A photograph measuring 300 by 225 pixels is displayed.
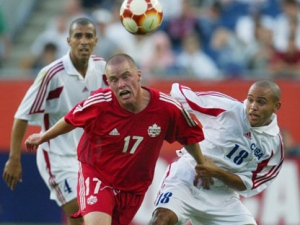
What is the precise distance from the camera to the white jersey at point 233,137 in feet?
30.0

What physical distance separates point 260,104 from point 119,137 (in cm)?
143

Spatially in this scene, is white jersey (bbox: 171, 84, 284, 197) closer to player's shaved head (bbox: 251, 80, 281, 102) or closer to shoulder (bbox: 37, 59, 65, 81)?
player's shaved head (bbox: 251, 80, 281, 102)

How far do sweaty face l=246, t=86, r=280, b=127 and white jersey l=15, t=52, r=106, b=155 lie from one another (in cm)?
179

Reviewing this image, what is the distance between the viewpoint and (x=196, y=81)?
14875 mm

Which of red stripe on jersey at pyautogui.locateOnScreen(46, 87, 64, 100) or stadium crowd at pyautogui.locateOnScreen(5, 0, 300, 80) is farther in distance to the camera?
stadium crowd at pyautogui.locateOnScreen(5, 0, 300, 80)

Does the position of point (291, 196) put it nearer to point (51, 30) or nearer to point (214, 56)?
point (214, 56)

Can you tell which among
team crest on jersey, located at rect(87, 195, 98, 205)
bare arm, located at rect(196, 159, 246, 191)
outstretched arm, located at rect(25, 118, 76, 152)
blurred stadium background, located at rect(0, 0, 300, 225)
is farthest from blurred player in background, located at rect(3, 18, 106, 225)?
blurred stadium background, located at rect(0, 0, 300, 225)

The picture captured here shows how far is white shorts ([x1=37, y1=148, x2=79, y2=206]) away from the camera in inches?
398

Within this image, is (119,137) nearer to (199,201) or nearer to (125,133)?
(125,133)

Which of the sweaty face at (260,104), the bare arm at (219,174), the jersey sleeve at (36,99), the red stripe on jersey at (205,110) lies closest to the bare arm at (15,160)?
the jersey sleeve at (36,99)

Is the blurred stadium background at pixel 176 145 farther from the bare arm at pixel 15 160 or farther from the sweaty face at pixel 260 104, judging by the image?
the sweaty face at pixel 260 104

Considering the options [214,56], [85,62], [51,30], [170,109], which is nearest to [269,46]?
[214,56]

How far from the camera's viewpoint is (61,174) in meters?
10.2

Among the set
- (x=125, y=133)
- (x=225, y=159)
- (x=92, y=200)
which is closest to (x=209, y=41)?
(x=225, y=159)
